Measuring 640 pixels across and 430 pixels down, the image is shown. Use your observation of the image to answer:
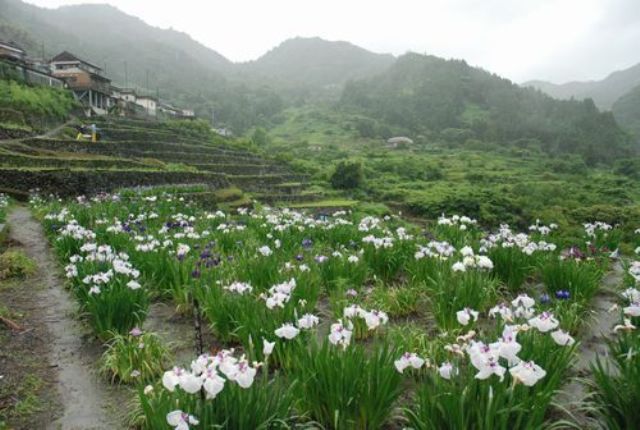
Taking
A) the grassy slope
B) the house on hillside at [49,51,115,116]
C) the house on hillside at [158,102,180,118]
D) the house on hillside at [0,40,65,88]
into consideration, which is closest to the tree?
the grassy slope

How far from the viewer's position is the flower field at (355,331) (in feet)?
A: 7.41

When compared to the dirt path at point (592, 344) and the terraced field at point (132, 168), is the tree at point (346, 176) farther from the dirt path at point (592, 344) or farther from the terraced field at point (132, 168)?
the dirt path at point (592, 344)

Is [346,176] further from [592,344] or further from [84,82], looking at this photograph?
[84,82]

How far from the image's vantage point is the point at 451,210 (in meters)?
28.7

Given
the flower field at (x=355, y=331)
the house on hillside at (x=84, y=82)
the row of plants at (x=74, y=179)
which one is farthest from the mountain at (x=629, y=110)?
the flower field at (x=355, y=331)

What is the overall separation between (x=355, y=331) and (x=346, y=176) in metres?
32.5

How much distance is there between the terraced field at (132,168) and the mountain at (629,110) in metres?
123

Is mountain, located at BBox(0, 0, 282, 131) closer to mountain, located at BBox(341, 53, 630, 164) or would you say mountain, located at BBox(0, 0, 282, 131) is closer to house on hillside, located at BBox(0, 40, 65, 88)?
mountain, located at BBox(341, 53, 630, 164)

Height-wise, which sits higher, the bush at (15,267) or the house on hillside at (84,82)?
the house on hillside at (84,82)

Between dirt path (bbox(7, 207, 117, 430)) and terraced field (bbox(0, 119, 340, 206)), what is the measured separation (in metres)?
10.8

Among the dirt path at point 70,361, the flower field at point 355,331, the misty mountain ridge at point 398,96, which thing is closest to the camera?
the flower field at point 355,331

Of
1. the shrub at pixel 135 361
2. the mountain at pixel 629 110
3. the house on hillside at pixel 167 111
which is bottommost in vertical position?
the house on hillside at pixel 167 111

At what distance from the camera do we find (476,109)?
119 metres

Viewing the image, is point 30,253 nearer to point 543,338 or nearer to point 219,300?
point 219,300
